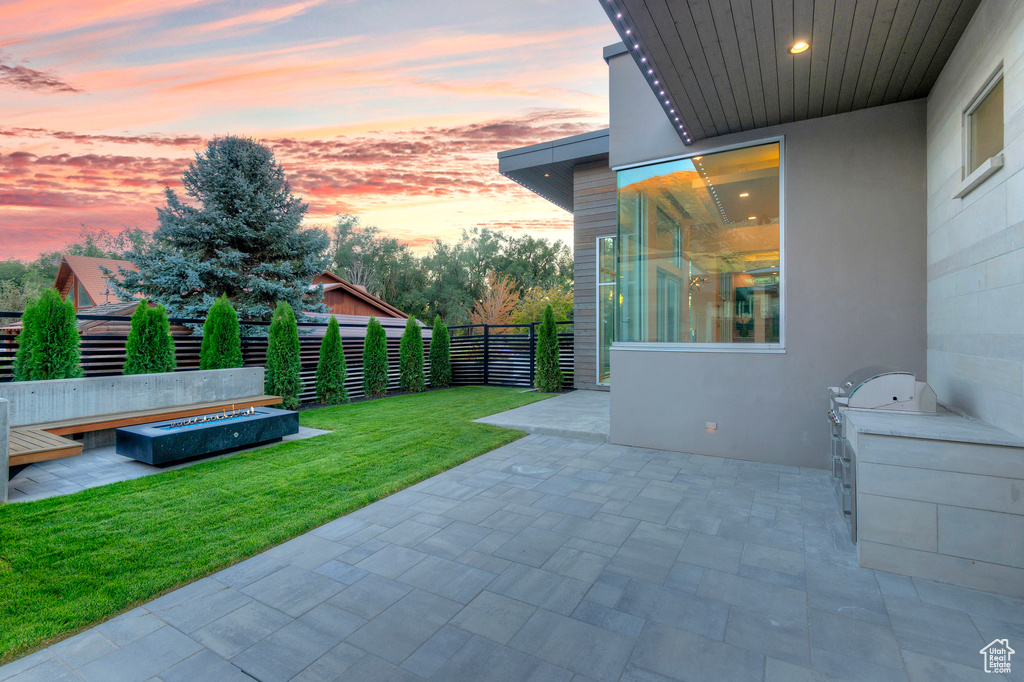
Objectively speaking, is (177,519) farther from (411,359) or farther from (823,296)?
(411,359)

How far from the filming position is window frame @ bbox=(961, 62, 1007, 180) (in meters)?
2.39

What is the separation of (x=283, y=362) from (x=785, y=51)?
7771mm

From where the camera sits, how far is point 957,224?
9.84 feet

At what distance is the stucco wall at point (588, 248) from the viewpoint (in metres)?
9.15

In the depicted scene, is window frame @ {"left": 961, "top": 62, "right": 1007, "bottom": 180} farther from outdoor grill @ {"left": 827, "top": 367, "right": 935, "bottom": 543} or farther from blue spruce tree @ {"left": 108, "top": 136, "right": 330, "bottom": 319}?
blue spruce tree @ {"left": 108, "top": 136, "right": 330, "bottom": 319}

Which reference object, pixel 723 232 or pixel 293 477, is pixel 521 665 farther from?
pixel 723 232

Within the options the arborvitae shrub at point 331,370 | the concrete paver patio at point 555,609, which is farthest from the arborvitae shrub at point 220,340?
the concrete paver patio at point 555,609

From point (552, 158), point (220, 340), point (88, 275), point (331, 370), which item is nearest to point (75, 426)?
point (220, 340)

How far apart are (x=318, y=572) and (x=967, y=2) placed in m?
4.82

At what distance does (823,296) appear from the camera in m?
4.07

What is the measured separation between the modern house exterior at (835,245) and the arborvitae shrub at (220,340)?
589 centimetres

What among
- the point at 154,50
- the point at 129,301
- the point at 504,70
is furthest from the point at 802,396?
the point at 129,301

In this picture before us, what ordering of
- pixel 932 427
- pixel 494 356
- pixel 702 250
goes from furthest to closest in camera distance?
pixel 494 356
pixel 702 250
pixel 932 427

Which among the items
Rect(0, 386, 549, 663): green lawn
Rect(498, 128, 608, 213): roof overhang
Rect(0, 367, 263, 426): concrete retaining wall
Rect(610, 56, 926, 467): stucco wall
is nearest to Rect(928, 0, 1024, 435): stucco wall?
Rect(610, 56, 926, 467): stucco wall
